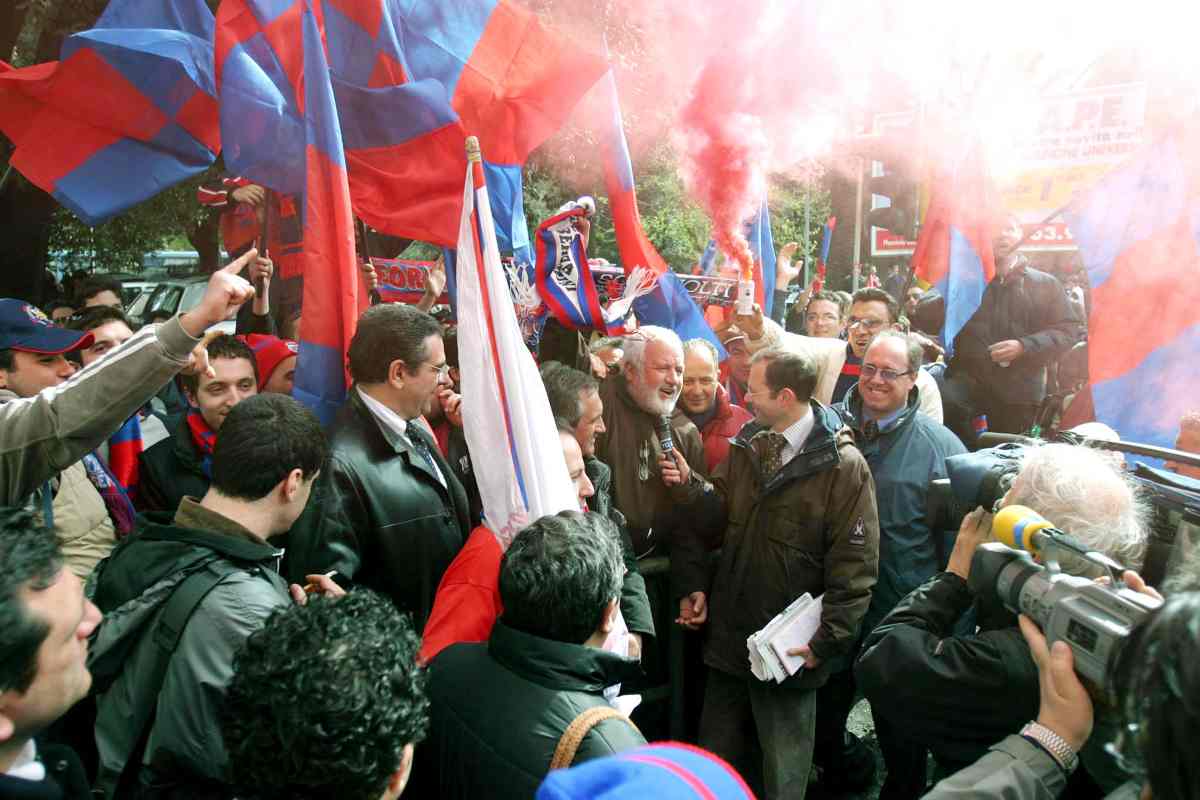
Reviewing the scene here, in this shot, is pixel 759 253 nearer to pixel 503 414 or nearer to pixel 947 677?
pixel 503 414

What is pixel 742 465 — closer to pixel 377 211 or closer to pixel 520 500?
pixel 520 500

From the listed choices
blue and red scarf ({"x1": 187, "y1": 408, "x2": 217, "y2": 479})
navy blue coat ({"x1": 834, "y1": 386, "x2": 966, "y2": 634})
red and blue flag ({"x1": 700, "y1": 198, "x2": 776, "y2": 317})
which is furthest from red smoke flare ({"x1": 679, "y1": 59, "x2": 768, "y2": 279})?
blue and red scarf ({"x1": 187, "y1": 408, "x2": 217, "y2": 479})

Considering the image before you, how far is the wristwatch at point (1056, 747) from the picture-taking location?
179 centimetres

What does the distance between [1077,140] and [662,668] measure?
7970 millimetres

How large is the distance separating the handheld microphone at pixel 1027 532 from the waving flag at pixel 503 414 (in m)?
1.42

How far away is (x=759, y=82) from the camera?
6.87 meters

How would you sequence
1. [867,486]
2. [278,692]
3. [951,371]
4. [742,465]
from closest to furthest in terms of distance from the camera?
[278,692], [867,486], [742,465], [951,371]

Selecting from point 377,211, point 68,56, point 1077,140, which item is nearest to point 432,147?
point 377,211

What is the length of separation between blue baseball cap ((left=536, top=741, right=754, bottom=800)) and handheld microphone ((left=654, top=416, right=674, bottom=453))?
115 inches

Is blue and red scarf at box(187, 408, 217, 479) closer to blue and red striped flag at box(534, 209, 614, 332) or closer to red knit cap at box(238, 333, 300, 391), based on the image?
red knit cap at box(238, 333, 300, 391)

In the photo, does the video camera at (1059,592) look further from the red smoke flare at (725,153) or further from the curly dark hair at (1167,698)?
the red smoke flare at (725,153)

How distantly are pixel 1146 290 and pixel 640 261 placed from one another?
2790mm

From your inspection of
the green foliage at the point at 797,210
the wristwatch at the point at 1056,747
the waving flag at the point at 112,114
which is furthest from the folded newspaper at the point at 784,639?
the green foliage at the point at 797,210

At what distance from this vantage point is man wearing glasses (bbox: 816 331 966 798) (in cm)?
403
